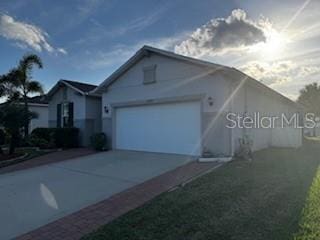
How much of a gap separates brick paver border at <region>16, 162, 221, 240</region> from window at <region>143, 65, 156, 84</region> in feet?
19.0

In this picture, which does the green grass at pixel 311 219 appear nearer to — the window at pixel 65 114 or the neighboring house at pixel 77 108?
the neighboring house at pixel 77 108

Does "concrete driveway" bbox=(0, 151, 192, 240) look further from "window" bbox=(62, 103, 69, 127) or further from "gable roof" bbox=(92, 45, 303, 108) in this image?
"window" bbox=(62, 103, 69, 127)

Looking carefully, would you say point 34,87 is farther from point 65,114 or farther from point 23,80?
point 65,114

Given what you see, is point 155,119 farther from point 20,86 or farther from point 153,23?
point 20,86

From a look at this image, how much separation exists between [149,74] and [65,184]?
280 inches

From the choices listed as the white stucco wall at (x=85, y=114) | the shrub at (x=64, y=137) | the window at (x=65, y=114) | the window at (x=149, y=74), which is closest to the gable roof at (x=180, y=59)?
the window at (x=149, y=74)

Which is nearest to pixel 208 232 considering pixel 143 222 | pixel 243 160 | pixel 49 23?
pixel 143 222

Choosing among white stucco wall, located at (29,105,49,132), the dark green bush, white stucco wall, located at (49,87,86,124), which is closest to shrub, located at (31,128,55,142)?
white stucco wall, located at (49,87,86,124)

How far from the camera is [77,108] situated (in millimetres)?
17125

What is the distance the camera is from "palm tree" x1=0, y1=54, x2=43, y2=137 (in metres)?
19.0

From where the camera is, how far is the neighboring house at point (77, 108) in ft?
54.5

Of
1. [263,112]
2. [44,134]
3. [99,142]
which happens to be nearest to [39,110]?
[44,134]

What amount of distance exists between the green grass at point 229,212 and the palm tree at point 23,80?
16.6 meters

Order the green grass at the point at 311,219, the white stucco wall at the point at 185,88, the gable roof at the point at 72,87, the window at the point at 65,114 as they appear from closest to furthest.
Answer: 1. the green grass at the point at 311,219
2. the white stucco wall at the point at 185,88
3. the gable roof at the point at 72,87
4. the window at the point at 65,114
